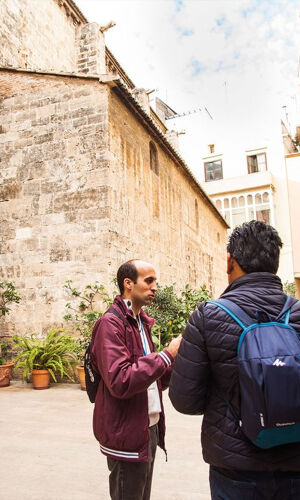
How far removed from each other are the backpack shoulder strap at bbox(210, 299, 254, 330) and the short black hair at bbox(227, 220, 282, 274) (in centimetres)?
20

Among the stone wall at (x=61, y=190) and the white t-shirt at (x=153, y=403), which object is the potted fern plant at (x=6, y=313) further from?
the white t-shirt at (x=153, y=403)

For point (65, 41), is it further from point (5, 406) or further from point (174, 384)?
point (174, 384)

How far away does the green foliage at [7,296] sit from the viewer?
8.89 metres

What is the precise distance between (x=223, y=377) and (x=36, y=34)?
14.9 metres

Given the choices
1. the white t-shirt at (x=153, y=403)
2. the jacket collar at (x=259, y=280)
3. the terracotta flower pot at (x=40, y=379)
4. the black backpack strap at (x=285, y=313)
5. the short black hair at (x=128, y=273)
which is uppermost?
the short black hair at (x=128, y=273)

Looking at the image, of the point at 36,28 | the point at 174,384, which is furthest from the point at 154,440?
the point at 36,28

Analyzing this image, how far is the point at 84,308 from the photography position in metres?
8.75

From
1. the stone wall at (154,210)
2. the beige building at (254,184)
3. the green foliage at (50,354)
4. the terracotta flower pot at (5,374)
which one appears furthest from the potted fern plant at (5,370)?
the beige building at (254,184)

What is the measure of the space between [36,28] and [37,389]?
1163cm

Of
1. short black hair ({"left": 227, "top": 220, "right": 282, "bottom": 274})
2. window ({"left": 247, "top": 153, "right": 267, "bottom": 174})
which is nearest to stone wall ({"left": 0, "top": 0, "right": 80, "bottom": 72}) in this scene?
short black hair ({"left": 227, "top": 220, "right": 282, "bottom": 274})

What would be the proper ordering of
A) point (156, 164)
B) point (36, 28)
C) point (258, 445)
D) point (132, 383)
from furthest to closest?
point (36, 28) < point (156, 164) < point (132, 383) < point (258, 445)

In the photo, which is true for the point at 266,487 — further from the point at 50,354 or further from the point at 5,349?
the point at 5,349

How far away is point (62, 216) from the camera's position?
30.0 ft

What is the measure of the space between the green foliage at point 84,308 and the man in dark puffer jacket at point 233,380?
6.68 metres
